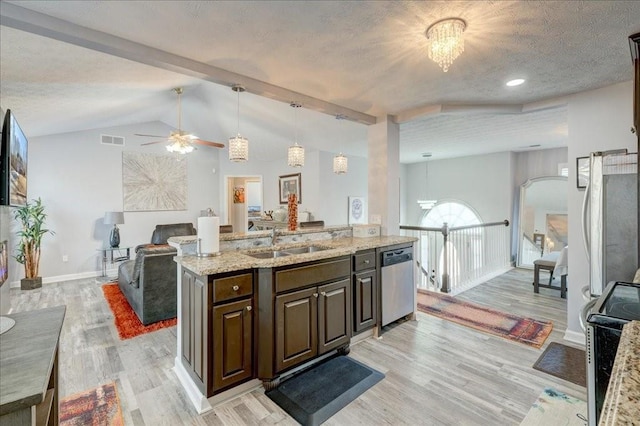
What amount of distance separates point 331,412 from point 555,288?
449cm

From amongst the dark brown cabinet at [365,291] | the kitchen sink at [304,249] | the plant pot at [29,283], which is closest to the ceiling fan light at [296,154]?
the kitchen sink at [304,249]

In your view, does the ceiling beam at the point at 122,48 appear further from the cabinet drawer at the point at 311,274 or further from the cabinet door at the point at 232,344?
the cabinet door at the point at 232,344

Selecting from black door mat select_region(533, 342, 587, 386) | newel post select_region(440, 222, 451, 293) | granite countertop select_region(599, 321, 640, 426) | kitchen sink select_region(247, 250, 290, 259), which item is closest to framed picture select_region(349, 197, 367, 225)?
newel post select_region(440, 222, 451, 293)

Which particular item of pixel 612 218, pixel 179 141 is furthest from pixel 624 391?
pixel 179 141

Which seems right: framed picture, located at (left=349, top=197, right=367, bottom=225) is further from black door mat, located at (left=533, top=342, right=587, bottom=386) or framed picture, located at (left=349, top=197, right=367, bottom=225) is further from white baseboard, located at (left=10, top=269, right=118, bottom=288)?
white baseboard, located at (left=10, top=269, right=118, bottom=288)

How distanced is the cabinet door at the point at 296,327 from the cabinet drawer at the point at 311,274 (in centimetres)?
7

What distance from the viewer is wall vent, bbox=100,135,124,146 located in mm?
5773

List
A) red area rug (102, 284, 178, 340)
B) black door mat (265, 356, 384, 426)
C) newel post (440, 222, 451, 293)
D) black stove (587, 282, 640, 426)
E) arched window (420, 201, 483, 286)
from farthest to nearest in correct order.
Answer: arched window (420, 201, 483, 286) → newel post (440, 222, 451, 293) → red area rug (102, 284, 178, 340) → black door mat (265, 356, 384, 426) → black stove (587, 282, 640, 426)

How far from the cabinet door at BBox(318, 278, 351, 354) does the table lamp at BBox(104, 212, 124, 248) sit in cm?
493

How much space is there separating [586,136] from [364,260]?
8.45ft

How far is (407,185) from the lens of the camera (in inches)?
330

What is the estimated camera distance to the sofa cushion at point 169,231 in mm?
5980

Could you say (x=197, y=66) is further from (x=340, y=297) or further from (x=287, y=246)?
(x=340, y=297)

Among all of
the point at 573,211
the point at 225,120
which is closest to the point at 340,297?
the point at 573,211
